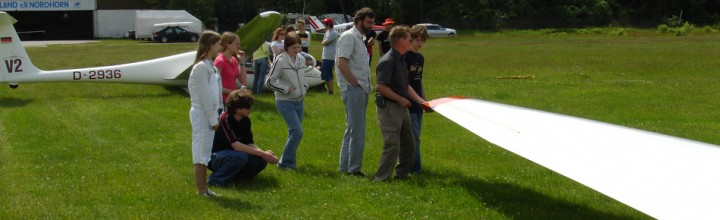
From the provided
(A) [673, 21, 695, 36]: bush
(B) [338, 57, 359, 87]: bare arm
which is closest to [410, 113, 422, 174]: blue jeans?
(B) [338, 57, 359, 87]: bare arm

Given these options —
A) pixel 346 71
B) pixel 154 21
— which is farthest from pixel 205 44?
pixel 154 21

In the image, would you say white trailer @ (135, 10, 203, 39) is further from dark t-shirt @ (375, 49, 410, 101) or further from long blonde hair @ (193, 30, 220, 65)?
long blonde hair @ (193, 30, 220, 65)

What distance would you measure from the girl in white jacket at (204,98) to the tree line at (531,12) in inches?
2534

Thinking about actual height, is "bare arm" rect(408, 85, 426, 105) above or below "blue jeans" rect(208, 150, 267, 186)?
above

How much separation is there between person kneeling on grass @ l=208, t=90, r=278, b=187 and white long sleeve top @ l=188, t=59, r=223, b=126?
56cm

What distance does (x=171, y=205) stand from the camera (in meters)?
6.27

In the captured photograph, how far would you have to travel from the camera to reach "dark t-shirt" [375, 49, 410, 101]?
6.82 m

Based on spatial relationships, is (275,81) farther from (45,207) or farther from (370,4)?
(370,4)

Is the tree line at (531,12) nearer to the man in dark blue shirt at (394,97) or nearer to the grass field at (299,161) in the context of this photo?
the grass field at (299,161)

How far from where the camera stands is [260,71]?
46.9 feet

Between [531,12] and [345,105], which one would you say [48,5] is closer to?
[531,12]

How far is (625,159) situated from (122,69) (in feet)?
39.8

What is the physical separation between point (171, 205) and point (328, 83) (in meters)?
8.60

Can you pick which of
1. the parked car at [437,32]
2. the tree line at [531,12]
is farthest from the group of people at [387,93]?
the tree line at [531,12]
